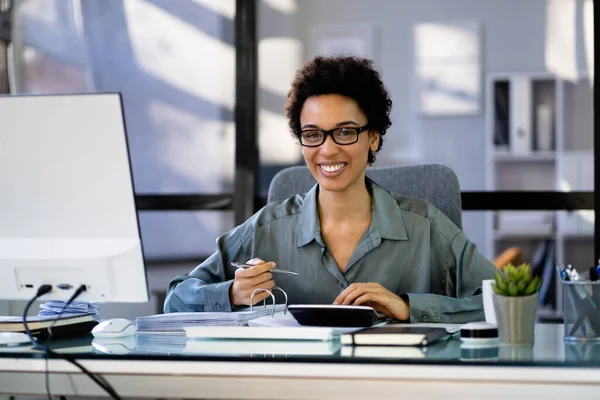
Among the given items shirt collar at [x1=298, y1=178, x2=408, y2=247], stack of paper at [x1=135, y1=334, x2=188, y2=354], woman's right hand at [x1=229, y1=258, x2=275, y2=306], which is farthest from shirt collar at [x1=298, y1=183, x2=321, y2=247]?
stack of paper at [x1=135, y1=334, x2=188, y2=354]

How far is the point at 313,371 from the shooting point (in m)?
1.20

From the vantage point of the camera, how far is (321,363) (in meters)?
1.20

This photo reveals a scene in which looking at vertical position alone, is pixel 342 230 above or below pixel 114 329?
above

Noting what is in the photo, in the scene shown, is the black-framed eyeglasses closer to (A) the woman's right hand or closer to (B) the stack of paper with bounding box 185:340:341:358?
(A) the woman's right hand

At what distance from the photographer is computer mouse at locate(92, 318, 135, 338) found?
153cm

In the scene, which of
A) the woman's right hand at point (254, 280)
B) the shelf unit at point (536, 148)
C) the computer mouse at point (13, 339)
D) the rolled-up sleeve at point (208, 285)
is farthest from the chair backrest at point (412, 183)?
the shelf unit at point (536, 148)

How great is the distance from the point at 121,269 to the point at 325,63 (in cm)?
87

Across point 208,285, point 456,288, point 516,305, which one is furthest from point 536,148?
point 516,305

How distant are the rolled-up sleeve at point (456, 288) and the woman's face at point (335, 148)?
0.88 ft

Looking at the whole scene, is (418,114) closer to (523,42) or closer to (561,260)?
(523,42)

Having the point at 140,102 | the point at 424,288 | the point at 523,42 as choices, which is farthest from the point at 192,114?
the point at 424,288

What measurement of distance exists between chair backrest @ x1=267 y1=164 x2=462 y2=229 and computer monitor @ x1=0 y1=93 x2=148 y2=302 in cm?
82

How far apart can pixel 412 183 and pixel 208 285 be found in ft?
1.98

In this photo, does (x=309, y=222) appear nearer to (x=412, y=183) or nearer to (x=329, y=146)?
(x=329, y=146)
